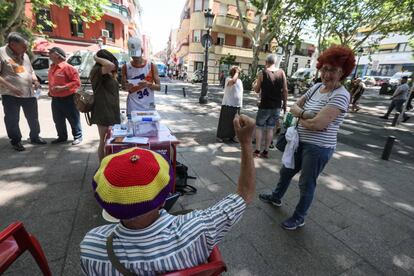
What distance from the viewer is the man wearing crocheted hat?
770mm

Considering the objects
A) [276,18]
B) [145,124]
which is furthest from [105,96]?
[276,18]

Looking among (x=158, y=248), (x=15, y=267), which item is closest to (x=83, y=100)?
(x=15, y=267)

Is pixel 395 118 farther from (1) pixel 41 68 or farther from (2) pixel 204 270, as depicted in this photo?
→ (1) pixel 41 68

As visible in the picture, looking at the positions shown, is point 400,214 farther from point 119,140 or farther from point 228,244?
point 119,140

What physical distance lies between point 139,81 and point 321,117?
2.47 meters

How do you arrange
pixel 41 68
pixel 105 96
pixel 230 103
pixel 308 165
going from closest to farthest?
pixel 308 165 < pixel 105 96 < pixel 230 103 < pixel 41 68

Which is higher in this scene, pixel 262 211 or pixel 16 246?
pixel 16 246

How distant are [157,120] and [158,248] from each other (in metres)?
1.91

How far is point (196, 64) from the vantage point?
2875 cm

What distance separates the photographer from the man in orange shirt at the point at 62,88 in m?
4.00

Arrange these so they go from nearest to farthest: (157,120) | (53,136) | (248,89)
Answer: (157,120) → (53,136) → (248,89)

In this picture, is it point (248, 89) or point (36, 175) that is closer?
point (36, 175)

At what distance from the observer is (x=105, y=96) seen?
10.3 feet

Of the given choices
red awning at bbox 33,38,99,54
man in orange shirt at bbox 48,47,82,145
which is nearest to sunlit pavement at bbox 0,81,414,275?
man in orange shirt at bbox 48,47,82,145
